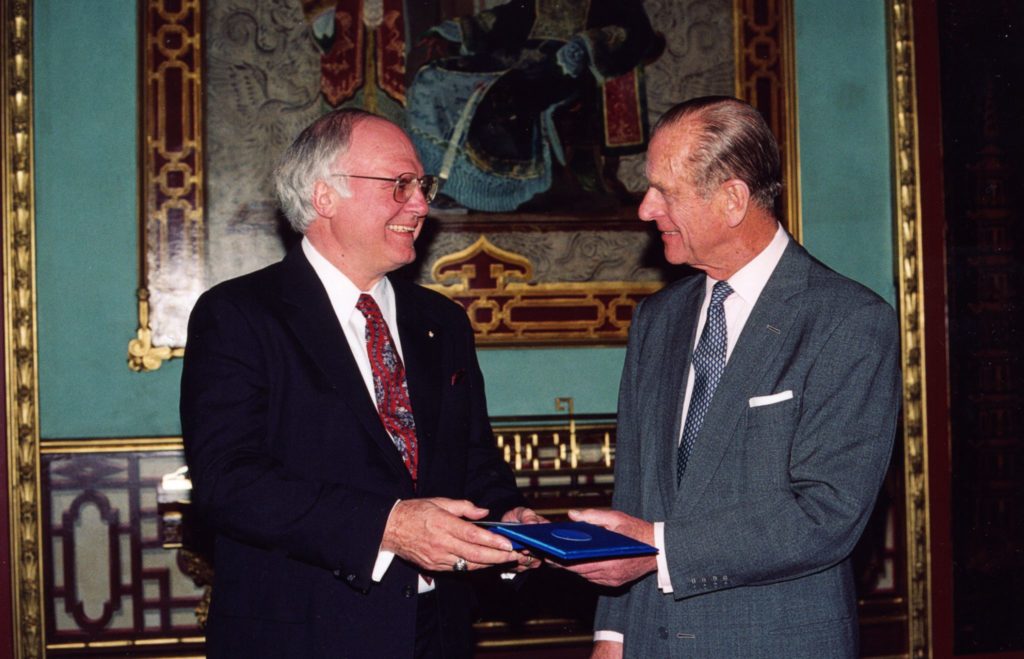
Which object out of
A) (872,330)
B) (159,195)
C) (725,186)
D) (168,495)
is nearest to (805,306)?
(872,330)

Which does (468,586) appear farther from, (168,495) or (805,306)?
(168,495)

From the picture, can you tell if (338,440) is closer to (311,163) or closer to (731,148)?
(311,163)

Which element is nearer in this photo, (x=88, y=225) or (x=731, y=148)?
(x=731, y=148)

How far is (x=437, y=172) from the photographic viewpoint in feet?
15.9

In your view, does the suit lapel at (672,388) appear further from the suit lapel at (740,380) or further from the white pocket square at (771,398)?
the white pocket square at (771,398)

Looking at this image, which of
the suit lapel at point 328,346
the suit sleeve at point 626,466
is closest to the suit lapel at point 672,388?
the suit sleeve at point 626,466

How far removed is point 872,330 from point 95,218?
3570 millimetres

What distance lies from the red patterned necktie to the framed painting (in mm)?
2225

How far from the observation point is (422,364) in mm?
2654

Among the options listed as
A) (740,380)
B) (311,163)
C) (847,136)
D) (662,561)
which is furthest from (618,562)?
(847,136)

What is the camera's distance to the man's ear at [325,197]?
2.67m

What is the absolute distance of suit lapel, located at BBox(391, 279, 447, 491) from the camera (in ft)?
8.35

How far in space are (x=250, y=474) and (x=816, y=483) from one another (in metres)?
1.19

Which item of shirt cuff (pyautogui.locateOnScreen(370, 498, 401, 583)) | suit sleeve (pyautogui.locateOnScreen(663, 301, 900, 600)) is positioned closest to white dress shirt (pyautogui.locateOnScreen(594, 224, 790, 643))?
suit sleeve (pyautogui.locateOnScreen(663, 301, 900, 600))
